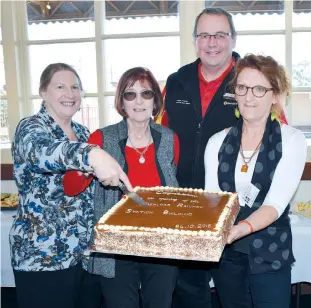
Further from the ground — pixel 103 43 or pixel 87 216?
pixel 103 43

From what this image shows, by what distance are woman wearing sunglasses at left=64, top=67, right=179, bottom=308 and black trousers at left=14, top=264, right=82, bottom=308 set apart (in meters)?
0.16

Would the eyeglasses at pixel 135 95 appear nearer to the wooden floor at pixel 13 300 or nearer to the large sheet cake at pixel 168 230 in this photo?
the large sheet cake at pixel 168 230

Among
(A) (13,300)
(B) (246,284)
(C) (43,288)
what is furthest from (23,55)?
(B) (246,284)

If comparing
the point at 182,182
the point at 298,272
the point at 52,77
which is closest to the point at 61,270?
the point at 182,182

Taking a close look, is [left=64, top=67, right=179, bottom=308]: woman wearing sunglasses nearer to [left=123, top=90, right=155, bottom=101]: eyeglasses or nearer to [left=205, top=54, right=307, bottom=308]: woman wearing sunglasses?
[left=123, top=90, right=155, bottom=101]: eyeglasses

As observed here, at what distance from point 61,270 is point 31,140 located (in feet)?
2.13

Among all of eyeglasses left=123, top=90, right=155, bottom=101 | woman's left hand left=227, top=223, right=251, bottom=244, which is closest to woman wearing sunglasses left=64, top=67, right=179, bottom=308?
eyeglasses left=123, top=90, right=155, bottom=101

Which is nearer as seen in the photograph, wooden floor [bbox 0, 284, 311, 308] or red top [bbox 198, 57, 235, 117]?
red top [bbox 198, 57, 235, 117]

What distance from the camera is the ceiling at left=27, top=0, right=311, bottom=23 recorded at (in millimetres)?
3559

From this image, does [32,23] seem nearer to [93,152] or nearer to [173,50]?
[173,50]

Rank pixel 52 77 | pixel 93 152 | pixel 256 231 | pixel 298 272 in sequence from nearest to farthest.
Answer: pixel 93 152
pixel 256 231
pixel 52 77
pixel 298 272

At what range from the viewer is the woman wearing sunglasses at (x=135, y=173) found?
1.72 m

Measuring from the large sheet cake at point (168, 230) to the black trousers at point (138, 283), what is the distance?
36 centimetres

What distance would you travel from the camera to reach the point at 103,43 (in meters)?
3.73
